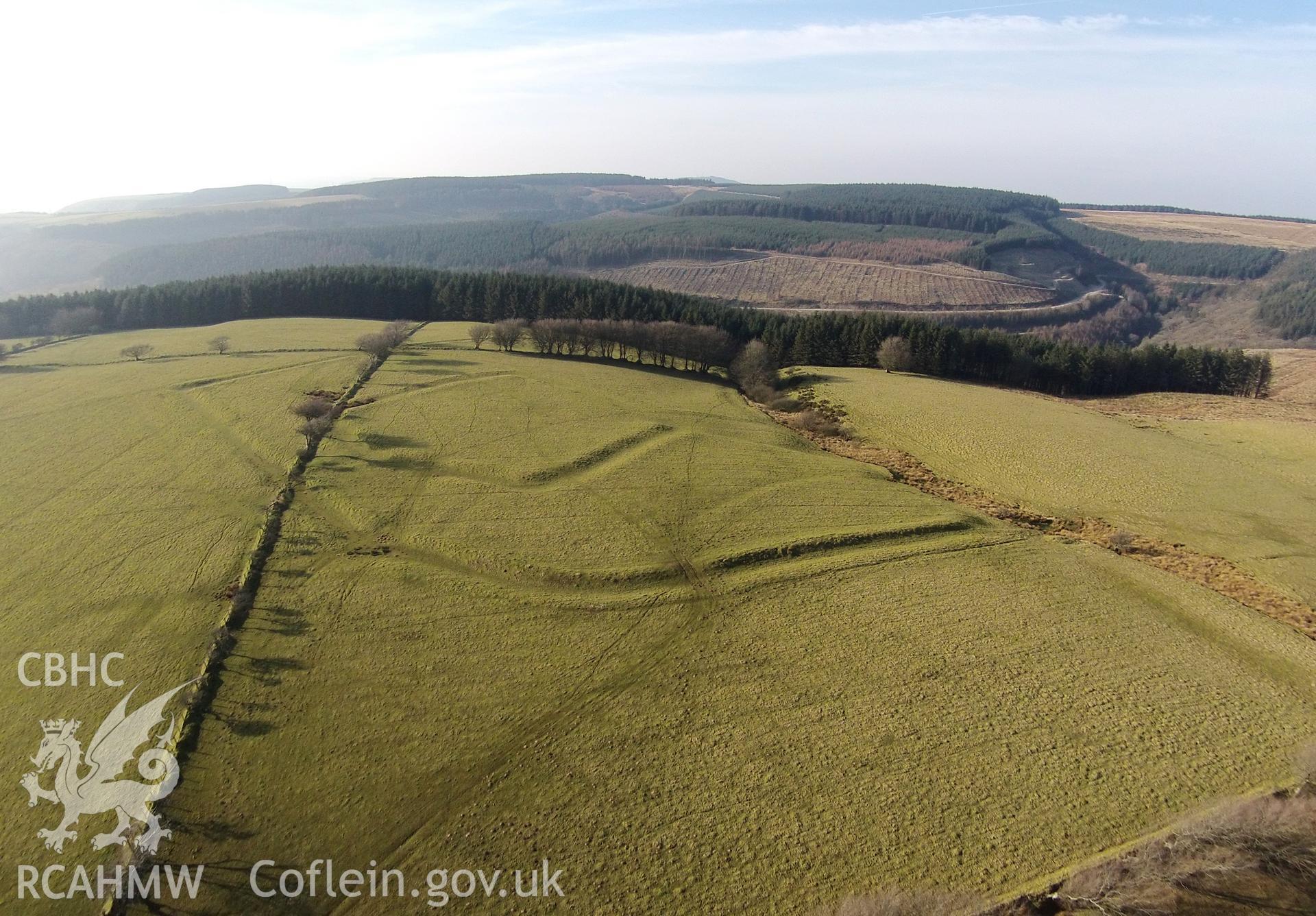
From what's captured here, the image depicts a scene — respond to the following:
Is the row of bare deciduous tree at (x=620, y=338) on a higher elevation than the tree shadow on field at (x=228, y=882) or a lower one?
higher

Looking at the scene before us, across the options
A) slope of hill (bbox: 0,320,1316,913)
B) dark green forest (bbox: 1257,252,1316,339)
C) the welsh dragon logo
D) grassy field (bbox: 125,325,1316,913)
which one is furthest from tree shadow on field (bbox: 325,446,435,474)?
dark green forest (bbox: 1257,252,1316,339)

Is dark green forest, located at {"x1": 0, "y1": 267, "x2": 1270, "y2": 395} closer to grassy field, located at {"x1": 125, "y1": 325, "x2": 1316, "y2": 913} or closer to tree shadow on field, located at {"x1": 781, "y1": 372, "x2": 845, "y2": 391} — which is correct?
tree shadow on field, located at {"x1": 781, "y1": 372, "x2": 845, "y2": 391}

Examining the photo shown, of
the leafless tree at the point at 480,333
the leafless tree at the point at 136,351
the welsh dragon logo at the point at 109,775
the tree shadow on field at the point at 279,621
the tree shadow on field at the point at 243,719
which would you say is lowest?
the welsh dragon logo at the point at 109,775

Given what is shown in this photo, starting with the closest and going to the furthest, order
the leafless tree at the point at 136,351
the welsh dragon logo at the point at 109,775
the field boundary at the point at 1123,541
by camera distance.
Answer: the welsh dragon logo at the point at 109,775 < the field boundary at the point at 1123,541 < the leafless tree at the point at 136,351

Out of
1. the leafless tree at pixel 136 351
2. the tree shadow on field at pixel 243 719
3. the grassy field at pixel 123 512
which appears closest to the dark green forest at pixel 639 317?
the leafless tree at pixel 136 351

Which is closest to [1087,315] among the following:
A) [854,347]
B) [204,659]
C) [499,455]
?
[854,347]

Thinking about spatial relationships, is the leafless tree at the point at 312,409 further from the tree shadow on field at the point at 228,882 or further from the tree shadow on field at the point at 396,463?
the tree shadow on field at the point at 228,882
